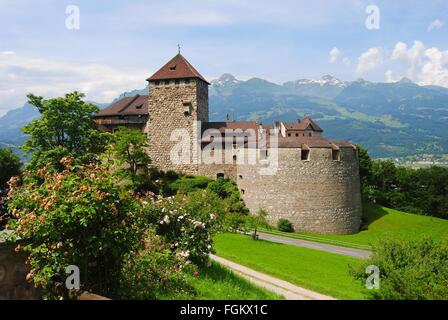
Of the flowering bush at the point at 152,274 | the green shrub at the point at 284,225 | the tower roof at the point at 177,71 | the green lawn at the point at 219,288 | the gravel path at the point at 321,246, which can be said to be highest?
the tower roof at the point at 177,71

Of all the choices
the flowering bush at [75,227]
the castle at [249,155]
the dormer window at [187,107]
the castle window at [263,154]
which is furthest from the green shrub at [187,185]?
the flowering bush at [75,227]

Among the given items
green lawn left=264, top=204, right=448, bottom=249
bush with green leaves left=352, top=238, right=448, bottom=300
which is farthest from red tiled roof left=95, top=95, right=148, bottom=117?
bush with green leaves left=352, top=238, right=448, bottom=300

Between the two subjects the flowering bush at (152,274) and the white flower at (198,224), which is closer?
the flowering bush at (152,274)

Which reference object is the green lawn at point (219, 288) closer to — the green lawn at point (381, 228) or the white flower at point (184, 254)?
the white flower at point (184, 254)

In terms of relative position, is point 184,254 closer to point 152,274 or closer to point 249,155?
point 152,274

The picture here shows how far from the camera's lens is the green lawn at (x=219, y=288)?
10.2 metres

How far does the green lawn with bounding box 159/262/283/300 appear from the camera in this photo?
403 inches

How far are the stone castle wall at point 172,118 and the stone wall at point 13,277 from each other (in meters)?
39.5

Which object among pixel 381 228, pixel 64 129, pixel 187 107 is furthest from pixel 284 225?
pixel 64 129

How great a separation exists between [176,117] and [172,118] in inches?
20.2

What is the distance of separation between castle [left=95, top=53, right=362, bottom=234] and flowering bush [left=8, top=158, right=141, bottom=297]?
3243cm

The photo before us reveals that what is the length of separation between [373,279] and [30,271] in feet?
37.6

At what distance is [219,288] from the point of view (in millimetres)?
11148
